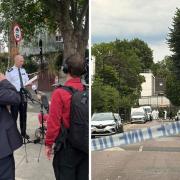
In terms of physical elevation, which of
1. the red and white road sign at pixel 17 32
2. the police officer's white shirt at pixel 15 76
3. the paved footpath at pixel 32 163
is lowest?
the paved footpath at pixel 32 163

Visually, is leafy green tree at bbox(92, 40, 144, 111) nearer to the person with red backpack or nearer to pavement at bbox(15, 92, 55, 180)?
the person with red backpack

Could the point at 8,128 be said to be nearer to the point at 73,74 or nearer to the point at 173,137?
the point at 73,74

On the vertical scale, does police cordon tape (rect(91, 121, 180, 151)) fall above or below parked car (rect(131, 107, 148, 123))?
below

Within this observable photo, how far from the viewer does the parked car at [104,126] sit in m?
3.66

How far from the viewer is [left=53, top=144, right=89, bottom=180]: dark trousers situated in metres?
4.12

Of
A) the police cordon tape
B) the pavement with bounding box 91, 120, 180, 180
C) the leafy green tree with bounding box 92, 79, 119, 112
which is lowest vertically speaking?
the pavement with bounding box 91, 120, 180, 180

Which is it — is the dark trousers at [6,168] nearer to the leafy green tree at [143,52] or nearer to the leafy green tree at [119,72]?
the leafy green tree at [119,72]

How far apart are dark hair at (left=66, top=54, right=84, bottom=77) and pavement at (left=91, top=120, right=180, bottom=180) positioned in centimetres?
71

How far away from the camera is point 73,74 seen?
4168 mm

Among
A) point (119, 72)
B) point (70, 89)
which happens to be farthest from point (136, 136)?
point (70, 89)

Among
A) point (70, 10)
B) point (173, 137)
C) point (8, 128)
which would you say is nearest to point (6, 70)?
point (70, 10)

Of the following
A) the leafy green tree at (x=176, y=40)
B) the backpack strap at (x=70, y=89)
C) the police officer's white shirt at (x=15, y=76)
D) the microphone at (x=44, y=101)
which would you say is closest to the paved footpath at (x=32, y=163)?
the microphone at (x=44, y=101)

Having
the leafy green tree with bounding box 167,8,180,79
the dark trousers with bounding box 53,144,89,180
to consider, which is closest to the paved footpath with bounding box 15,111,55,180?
the dark trousers with bounding box 53,144,89,180

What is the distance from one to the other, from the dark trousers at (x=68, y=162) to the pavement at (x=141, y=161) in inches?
16.1
